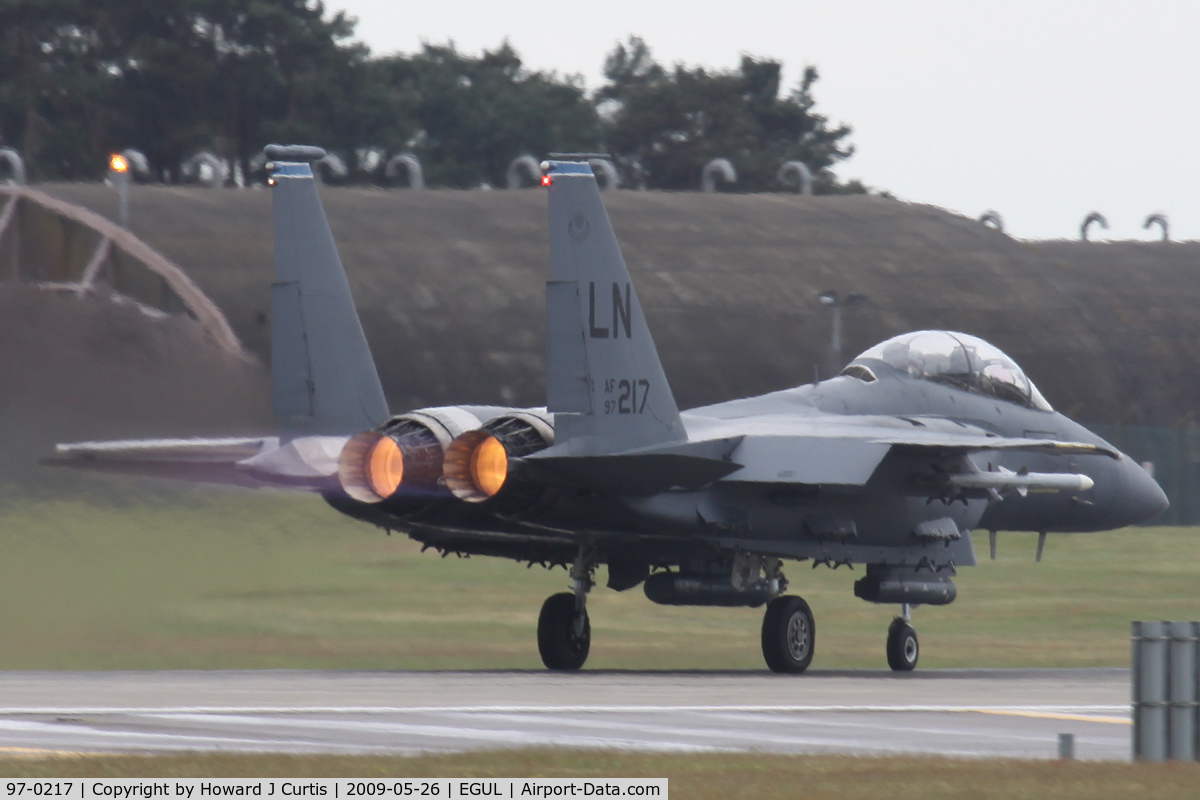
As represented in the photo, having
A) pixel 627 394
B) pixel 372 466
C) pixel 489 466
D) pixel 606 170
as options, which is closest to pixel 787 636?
pixel 627 394

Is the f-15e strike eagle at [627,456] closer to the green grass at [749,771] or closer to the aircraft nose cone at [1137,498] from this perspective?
the aircraft nose cone at [1137,498]

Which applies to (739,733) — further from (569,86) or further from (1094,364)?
(569,86)

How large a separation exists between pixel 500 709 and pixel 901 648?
7.34 m

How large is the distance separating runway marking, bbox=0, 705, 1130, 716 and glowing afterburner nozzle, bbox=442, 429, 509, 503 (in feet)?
10.7

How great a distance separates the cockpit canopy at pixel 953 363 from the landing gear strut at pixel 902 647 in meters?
2.55

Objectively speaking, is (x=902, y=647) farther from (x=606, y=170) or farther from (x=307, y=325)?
(x=606, y=170)

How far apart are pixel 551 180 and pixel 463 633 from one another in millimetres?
9020

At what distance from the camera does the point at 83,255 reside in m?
34.3

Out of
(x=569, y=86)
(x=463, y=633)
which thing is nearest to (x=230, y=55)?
(x=569, y=86)

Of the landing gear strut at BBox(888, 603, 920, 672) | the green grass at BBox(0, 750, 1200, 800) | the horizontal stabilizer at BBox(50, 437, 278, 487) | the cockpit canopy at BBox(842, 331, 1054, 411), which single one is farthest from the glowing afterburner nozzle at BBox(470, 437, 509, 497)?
the green grass at BBox(0, 750, 1200, 800)

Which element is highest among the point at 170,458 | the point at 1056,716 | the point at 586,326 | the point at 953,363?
the point at 953,363

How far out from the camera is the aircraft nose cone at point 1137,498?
76.9 ft

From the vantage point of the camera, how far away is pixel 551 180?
61.8ft
